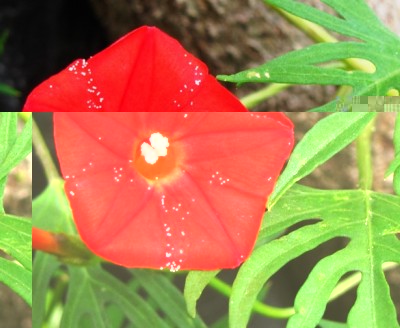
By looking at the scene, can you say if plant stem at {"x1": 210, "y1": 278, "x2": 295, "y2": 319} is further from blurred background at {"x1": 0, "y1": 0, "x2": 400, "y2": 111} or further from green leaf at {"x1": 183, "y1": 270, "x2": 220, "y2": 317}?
blurred background at {"x1": 0, "y1": 0, "x2": 400, "y2": 111}

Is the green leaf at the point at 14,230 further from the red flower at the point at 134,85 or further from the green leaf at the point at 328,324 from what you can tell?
the green leaf at the point at 328,324

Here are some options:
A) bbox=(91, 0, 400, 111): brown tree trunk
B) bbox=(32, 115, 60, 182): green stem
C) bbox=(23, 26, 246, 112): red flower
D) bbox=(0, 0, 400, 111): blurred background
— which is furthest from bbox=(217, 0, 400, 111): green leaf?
bbox=(91, 0, 400, 111): brown tree trunk

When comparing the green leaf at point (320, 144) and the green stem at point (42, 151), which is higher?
the green leaf at point (320, 144)

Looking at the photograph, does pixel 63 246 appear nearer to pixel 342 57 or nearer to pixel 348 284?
pixel 348 284

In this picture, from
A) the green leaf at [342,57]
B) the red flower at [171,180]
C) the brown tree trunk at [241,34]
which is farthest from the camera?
the brown tree trunk at [241,34]

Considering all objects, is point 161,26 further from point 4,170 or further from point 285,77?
point 4,170

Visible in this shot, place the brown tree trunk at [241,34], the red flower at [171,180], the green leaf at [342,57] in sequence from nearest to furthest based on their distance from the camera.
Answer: the red flower at [171,180] < the green leaf at [342,57] < the brown tree trunk at [241,34]

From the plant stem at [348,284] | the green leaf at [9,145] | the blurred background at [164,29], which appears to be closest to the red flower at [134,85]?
the green leaf at [9,145]

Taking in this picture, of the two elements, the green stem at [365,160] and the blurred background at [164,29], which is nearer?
the green stem at [365,160]
